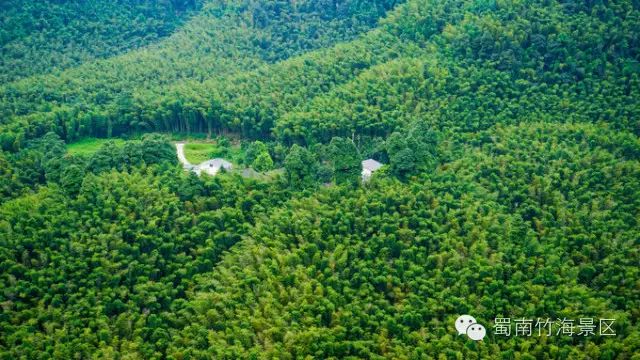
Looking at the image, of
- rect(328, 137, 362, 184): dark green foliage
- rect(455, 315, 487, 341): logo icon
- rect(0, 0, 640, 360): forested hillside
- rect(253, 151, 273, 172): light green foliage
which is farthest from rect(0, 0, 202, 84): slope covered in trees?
rect(455, 315, 487, 341): logo icon

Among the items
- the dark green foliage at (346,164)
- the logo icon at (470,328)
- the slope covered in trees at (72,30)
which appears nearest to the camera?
the logo icon at (470,328)

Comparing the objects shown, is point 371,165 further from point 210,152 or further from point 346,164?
point 210,152

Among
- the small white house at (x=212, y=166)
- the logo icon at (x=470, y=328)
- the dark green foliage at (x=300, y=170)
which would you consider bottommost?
the logo icon at (x=470, y=328)

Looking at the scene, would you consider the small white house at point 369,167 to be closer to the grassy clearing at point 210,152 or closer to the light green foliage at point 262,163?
the light green foliage at point 262,163

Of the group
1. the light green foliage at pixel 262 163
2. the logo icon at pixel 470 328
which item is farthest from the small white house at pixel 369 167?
the logo icon at pixel 470 328

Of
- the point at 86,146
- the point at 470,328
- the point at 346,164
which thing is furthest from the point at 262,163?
the point at 470,328

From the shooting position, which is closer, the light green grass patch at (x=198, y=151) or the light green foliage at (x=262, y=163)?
the light green foliage at (x=262, y=163)

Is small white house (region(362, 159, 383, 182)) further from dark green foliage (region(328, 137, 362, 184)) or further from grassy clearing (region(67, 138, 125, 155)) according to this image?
grassy clearing (region(67, 138, 125, 155))
